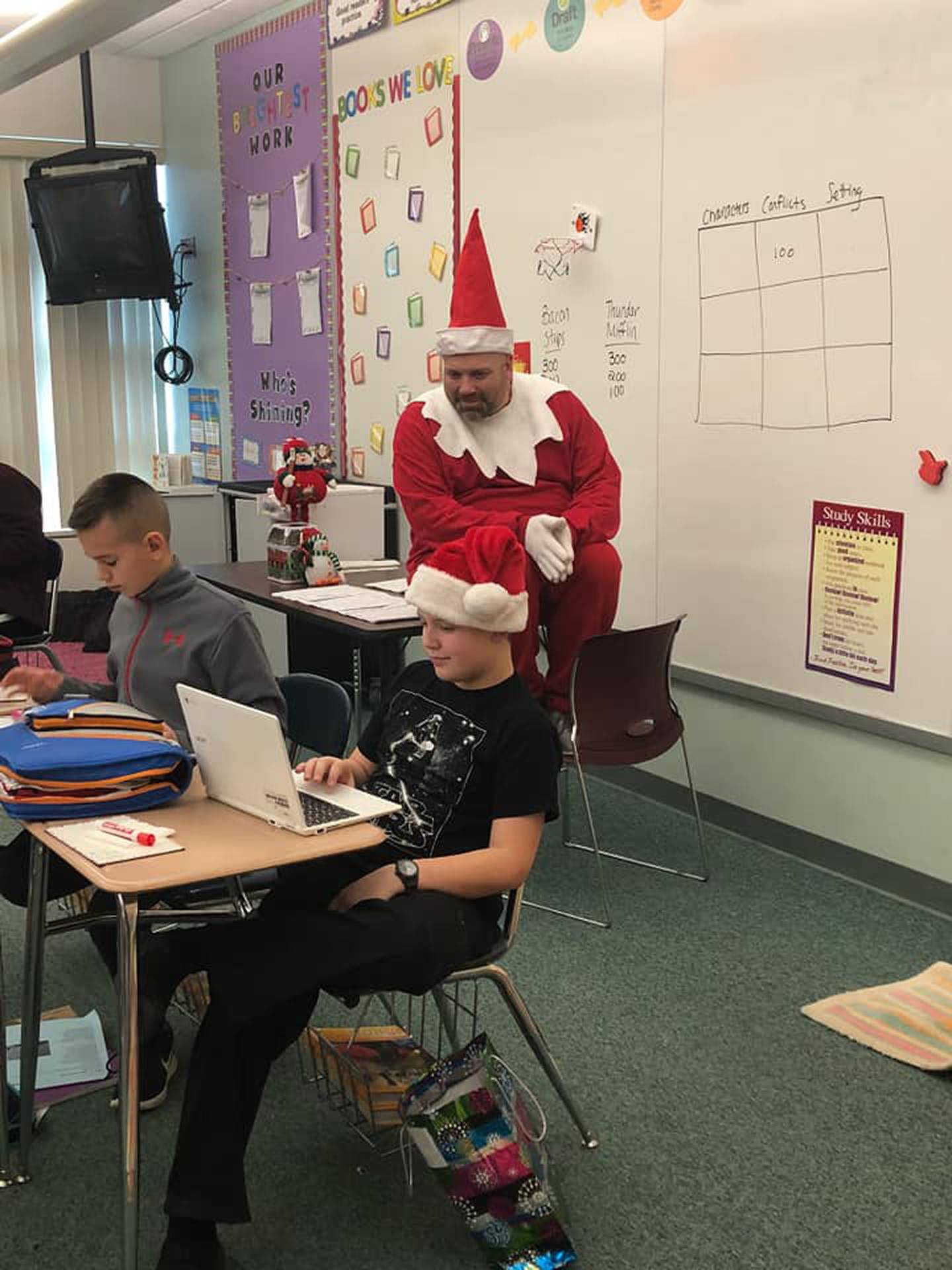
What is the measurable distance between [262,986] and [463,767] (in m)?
0.49

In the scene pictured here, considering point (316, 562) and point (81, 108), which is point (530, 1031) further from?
point (81, 108)

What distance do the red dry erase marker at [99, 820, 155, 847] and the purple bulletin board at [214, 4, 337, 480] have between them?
3.95 metres

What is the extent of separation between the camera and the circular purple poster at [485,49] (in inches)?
181

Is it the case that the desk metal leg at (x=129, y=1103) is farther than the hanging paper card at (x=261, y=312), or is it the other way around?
the hanging paper card at (x=261, y=312)

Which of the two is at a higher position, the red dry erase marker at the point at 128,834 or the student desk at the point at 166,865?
the red dry erase marker at the point at 128,834

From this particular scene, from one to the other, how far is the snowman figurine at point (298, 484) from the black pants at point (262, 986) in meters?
2.84

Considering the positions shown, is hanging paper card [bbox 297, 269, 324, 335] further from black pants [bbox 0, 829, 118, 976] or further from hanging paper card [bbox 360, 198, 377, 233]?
black pants [bbox 0, 829, 118, 976]

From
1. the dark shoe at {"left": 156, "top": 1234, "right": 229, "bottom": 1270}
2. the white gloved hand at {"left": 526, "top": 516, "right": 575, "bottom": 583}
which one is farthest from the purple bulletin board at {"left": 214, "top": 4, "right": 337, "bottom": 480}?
the dark shoe at {"left": 156, "top": 1234, "right": 229, "bottom": 1270}

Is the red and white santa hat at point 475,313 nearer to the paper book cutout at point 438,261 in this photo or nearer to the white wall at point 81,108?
the paper book cutout at point 438,261

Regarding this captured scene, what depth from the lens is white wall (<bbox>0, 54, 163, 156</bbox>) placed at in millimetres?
6711

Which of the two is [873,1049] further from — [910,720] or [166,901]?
[166,901]

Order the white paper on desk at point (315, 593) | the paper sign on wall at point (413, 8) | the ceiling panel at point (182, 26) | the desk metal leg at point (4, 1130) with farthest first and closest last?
the ceiling panel at point (182, 26)
the paper sign on wall at point (413, 8)
the white paper on desk at point (315, 593)
the desk metal leg at point (4, 1130)

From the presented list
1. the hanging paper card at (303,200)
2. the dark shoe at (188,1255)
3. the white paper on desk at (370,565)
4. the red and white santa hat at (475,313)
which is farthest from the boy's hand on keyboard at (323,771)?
the hanging paper card at (303,200)

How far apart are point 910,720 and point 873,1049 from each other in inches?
38.0
